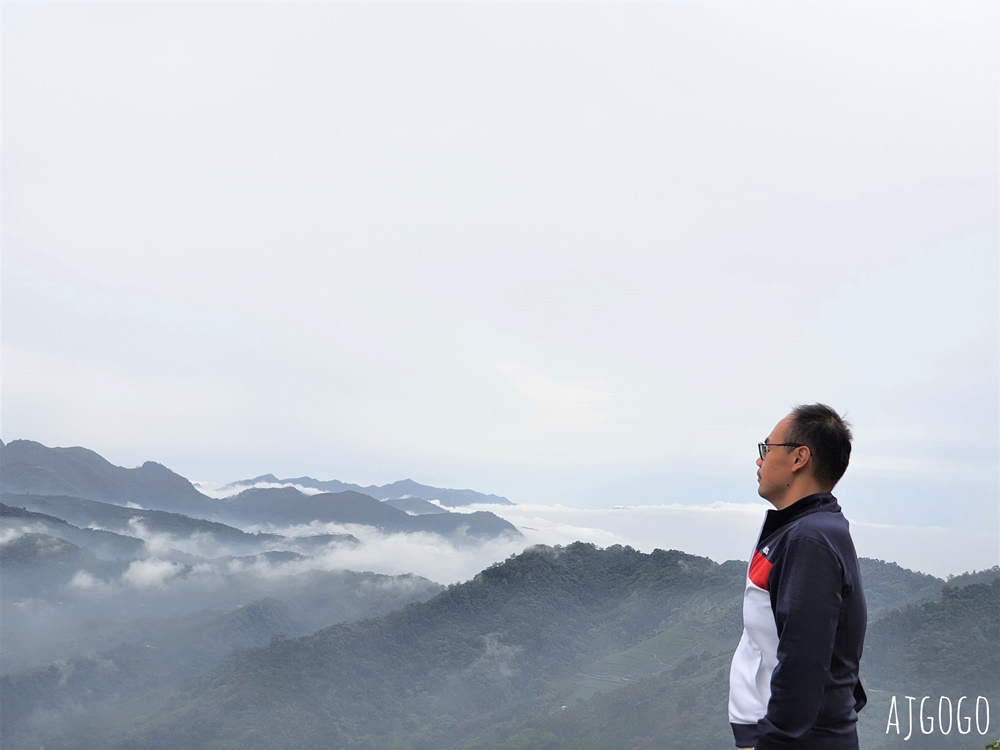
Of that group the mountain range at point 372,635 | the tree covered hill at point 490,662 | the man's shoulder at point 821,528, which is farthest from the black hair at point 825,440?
the tree covered hill at point 490,662

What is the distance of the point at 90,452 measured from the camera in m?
60.6

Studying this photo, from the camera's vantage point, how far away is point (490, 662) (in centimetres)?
3778

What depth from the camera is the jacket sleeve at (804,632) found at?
6.28 feet

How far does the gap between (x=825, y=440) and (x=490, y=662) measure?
37777 millimetres

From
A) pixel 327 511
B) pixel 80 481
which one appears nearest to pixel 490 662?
pixel 327 511

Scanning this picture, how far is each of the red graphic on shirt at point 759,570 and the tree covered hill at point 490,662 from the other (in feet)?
98.8

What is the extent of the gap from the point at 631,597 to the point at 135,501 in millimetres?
34082

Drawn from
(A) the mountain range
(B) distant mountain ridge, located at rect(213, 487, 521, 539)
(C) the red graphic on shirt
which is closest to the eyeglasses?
(C) the red graphic on shirt

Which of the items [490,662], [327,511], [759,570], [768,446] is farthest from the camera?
[327,511]

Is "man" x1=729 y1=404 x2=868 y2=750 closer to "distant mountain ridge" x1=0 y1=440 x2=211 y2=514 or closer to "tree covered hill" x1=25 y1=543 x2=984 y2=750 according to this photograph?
"tree covered hill" x1=25 y1=543 x2=984 y2=750

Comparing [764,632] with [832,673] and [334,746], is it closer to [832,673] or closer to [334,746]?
[832,673]

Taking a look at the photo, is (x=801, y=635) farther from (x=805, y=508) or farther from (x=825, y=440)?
(x=825, y=440)

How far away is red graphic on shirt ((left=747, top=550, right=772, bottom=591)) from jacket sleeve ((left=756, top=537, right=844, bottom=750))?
93 mm

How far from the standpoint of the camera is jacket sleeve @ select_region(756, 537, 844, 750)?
75.4 inches
